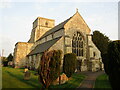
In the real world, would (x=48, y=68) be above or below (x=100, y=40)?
below

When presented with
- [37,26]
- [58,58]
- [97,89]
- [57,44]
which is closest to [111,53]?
[97,89]

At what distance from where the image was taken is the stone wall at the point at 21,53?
131 ft

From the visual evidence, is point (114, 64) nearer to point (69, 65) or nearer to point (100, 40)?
point (69, 65)

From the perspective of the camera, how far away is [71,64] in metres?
19.3

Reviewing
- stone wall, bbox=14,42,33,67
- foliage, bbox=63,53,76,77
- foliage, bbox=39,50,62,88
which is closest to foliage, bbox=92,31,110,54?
stone wall, bbox=14,42,33,67

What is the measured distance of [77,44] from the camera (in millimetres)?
30469

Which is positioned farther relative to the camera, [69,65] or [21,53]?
[21,53]

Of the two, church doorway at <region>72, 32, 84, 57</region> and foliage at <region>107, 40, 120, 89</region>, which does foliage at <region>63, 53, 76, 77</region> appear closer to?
foliage at <region>107, 40, 120, 89</region>

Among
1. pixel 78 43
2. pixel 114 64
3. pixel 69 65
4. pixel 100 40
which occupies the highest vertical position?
pixel 100 40

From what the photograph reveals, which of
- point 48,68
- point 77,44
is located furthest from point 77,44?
point 48,68

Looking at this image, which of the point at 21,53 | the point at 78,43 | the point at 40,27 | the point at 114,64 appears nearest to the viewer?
the point at 114,64

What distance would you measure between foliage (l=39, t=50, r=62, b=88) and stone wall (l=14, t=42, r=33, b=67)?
97.7 feet

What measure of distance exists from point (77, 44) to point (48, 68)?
61.5 ft

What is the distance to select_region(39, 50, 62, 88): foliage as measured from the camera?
1273 cm
